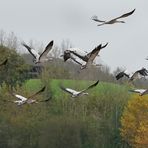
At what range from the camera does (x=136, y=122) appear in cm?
7825

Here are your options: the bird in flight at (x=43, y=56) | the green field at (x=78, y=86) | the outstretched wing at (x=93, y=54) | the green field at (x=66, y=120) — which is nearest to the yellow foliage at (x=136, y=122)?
the green field at (x=66, y=120)

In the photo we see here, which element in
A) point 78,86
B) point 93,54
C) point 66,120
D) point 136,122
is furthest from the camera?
point 78,86

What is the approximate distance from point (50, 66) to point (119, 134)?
53.1 ft

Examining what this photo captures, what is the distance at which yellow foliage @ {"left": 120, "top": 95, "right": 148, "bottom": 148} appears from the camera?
7669 centimetres

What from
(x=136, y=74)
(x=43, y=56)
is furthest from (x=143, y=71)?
(x=43, y=56)

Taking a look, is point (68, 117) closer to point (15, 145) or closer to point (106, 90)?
point (15, 145)

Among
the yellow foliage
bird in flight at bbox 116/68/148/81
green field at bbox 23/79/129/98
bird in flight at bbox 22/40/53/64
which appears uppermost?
bird in flight at bbox 22/40/53/64

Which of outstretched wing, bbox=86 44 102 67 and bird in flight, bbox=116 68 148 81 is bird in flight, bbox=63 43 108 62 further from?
bird in flight, bbox=116 68 148 81

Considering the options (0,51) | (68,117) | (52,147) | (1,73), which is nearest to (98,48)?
(52,147)

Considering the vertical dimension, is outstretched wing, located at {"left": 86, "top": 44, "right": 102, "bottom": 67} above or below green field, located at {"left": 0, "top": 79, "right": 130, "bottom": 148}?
above

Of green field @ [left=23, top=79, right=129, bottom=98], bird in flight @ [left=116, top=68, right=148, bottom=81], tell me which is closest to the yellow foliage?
green field @ [left=23, top=79, right=129, bottom=98]

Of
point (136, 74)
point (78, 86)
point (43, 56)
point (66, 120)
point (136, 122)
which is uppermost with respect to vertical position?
point (43, 56)

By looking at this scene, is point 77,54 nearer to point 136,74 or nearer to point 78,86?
point 136,74

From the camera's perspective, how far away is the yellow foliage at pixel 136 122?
7669 cm
